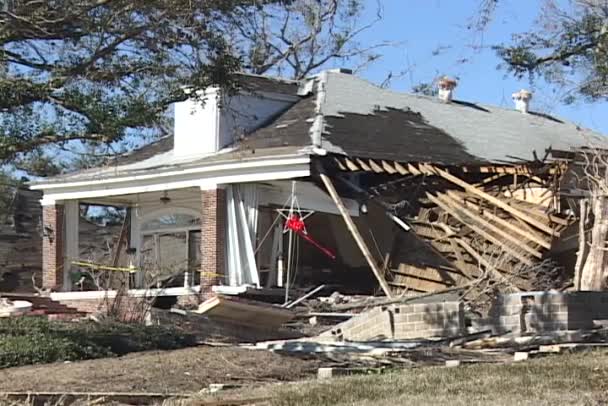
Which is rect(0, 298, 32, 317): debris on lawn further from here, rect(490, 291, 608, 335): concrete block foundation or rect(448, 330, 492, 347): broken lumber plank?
rect(490, 291, 608, 335): concrete block foundation

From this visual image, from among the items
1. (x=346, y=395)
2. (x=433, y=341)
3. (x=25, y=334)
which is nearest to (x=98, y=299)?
(x=25, y=334)

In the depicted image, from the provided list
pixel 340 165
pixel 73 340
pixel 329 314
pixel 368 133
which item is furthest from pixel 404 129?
pixel 73 340

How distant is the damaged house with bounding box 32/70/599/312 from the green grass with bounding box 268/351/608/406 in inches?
389

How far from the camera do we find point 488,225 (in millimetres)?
22031

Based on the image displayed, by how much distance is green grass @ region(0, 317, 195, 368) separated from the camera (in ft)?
46.3

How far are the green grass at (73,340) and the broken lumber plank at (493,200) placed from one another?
8310mm

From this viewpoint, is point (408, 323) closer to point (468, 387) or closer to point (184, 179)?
point (468, 387)

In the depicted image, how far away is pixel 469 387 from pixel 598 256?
10.8 m

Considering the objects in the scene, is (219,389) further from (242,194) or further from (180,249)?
(180,249)

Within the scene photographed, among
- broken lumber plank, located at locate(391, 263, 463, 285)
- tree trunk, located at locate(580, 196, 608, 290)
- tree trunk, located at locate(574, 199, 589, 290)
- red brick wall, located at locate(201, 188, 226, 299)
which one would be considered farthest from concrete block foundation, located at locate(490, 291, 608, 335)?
red brick wall, located at locate(201, 188, 226, 299)

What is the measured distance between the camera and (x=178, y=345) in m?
15.9

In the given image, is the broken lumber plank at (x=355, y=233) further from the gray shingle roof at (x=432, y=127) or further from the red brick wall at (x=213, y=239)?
the red brick wall at (x=213, y=239)

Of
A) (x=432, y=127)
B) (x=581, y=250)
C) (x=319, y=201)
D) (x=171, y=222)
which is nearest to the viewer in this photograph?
(x=581, y=250)

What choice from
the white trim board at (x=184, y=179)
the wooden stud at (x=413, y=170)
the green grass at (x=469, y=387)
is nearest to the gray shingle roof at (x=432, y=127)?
the wooden stud at (x=413, y=170)
